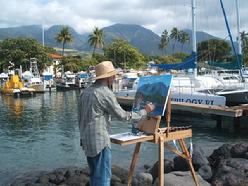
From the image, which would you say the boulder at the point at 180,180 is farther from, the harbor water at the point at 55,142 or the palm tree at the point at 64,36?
the palm tree at the point at 64,36

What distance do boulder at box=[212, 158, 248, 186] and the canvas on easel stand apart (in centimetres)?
293

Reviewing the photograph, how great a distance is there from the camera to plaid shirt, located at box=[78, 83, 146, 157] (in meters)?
6.69

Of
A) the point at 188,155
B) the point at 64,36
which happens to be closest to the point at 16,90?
the point at 64,36

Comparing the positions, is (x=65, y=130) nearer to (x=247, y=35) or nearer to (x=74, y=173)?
(x=74, y=173)

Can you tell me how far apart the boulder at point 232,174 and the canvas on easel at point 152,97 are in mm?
2932

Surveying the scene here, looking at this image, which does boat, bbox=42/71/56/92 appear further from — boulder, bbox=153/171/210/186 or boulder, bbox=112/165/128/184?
boulder, bbox=153/171/210/186

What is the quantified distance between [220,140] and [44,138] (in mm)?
9339

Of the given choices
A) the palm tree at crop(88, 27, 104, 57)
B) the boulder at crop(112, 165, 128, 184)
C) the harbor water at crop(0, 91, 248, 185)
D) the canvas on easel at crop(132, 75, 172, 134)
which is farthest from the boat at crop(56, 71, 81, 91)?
the canvas on easel at crop(132, 75, 172, 134)

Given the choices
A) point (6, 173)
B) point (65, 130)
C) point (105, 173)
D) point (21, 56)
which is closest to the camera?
point (105, 173)

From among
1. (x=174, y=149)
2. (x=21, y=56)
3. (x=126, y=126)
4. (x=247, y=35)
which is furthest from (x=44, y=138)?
(x=247, y=35)

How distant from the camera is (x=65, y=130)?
88.5 feet

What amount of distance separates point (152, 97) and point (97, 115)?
5.68 feet

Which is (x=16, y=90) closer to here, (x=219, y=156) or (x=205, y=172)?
(x=219, y=156)

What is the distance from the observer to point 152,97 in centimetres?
816
